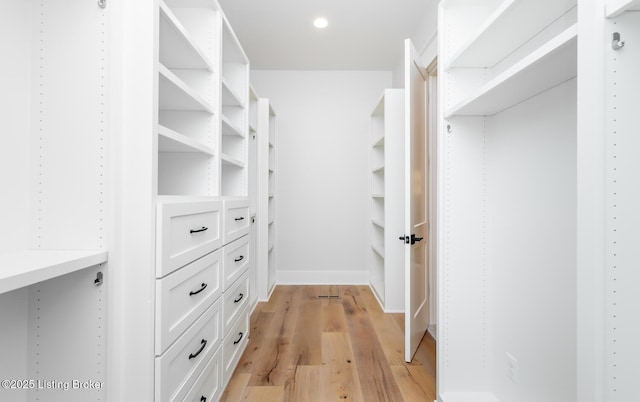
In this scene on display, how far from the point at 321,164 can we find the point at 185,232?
2.79m

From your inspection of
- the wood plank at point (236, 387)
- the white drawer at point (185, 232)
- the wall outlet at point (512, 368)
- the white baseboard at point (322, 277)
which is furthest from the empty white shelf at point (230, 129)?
the white baseboard at point (322, 277)

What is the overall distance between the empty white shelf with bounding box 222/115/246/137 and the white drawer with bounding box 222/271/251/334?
3.25 ft

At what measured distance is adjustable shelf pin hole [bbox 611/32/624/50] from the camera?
67cm

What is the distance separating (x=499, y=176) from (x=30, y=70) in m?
1.95

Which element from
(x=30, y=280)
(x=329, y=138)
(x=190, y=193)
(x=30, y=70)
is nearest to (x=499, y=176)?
(x=190, y=193)

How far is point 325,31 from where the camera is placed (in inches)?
117

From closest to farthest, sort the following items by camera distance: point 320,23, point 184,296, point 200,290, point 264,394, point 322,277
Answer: point 184,296, point 200,290, point 264,394, point 320,23, point 322,277

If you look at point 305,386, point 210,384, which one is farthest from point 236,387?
point 305,386

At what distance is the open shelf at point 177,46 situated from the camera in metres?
1.18

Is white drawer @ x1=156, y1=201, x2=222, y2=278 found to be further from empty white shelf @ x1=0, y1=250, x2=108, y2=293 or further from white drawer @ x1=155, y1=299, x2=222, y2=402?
white drawer @ x1=155, y1=299, x2=222, y2=402

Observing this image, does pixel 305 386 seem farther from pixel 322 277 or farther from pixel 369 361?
pixel 322 277

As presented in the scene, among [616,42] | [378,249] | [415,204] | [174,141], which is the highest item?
[616,42]

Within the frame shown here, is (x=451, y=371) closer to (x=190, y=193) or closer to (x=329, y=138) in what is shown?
(x=190, y=193)

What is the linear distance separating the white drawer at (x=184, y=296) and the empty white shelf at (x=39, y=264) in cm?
22
